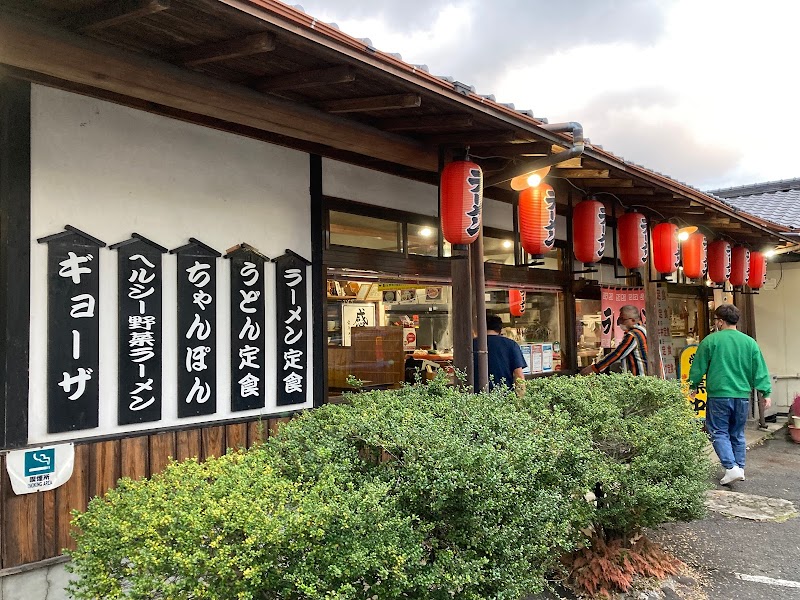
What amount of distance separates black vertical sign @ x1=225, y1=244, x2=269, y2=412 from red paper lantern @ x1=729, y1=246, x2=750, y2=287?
11.5m

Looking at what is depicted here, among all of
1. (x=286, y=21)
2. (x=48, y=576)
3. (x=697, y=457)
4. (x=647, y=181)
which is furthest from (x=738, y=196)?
(x=48, y=576)

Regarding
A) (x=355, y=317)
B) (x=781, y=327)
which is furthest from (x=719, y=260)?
(x=355, y=317)

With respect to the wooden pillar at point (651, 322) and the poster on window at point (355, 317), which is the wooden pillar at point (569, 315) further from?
the poster on window at point (355, 317)

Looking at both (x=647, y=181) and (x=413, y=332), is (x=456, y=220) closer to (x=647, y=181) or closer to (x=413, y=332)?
(x=647, y=181)

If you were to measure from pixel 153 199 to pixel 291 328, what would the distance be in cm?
181

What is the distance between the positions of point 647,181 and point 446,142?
3725 millimetres

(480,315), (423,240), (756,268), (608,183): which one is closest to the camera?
(480,315)

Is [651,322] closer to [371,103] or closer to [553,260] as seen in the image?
[553,260]

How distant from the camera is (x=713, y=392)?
27.6 feet

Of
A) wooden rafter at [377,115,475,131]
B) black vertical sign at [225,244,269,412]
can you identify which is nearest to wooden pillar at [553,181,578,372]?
wooden rafter at [377,115,475,131]

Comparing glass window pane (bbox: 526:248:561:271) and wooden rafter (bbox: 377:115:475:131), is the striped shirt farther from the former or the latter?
wooden rafter (bbox: 377:115:475:131)

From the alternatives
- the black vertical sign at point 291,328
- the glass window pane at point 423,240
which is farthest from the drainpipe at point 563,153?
the black vertical sign at point 291,328

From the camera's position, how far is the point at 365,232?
6.89 m

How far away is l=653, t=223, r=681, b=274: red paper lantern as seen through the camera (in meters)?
10.1
